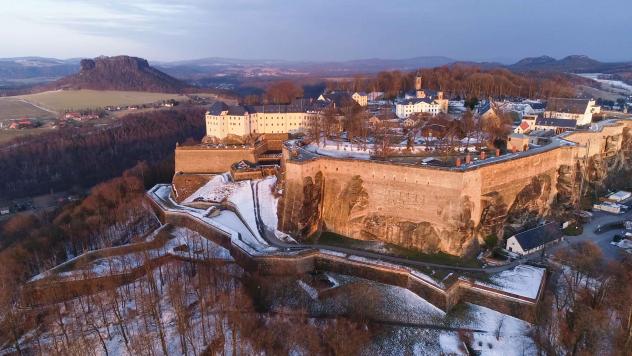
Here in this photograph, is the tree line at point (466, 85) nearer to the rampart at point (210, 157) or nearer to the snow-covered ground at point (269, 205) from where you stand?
the rampart at point (210, 157)

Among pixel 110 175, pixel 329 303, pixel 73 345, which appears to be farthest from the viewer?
pixel 110 175

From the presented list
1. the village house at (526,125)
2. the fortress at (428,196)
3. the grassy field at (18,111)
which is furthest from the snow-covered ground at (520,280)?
the grassy field at (18,111)

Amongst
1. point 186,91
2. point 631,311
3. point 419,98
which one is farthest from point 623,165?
point 186,91

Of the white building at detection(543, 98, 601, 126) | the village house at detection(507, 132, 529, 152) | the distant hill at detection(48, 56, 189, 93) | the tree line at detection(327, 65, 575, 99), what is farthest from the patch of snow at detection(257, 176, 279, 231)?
the distant hill at detection(48, 56, 189, 93)

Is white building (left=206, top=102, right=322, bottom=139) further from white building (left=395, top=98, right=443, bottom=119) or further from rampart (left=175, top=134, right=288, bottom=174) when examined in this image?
white building (left=395, top=98, right=443, bottom=119)

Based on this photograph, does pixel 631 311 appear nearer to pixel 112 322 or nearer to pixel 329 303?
A: pixel 329 303

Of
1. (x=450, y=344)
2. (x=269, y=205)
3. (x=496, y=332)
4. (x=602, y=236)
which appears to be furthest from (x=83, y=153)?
(x=602, y=236)
